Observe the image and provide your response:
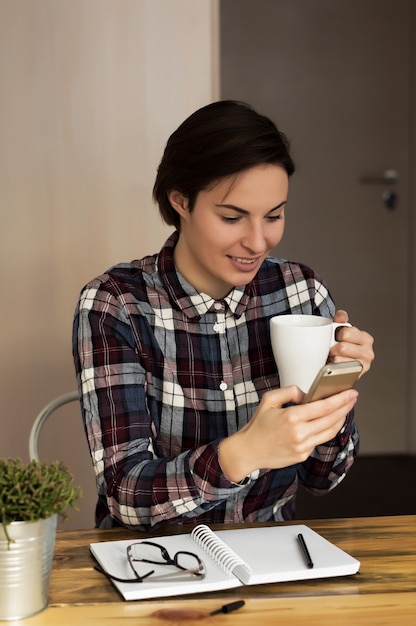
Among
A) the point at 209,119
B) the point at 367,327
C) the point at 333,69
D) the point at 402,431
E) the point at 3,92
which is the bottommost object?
the point at 402,431

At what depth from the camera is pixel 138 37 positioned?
7.29 ft

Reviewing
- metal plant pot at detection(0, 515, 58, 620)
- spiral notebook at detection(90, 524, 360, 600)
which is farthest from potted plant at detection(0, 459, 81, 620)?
spiral notebook at detection(90, 524, 360, 600)

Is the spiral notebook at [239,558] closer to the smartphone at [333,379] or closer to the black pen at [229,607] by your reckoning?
the black pen at [229,607]

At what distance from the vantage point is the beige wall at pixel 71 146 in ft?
7.23

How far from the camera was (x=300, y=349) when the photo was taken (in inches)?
46.3

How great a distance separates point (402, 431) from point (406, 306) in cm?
59

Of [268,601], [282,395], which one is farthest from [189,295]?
[268,601]

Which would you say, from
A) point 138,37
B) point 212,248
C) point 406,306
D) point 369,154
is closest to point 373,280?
point 406,306

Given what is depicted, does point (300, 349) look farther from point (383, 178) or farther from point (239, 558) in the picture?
point (383, 178)

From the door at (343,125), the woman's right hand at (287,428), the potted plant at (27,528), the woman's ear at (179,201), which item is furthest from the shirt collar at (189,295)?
the door at (343,125)

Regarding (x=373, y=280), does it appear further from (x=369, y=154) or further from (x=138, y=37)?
(x=138, y=37)

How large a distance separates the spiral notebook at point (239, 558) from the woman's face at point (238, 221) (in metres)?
0.45

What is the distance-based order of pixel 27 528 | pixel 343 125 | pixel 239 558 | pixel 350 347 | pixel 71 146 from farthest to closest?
1. pixel 343 125
2. pixel 71 146
3. pixel 350 347
4. pixel 239 558
5. pixel 27 528

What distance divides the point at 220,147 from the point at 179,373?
→ 0.40 metres
